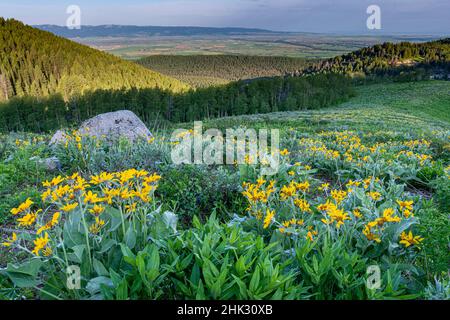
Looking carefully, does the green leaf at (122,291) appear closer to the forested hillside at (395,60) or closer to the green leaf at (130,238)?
the green leaf at (130,238)

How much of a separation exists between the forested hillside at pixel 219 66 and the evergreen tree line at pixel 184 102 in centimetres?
9508

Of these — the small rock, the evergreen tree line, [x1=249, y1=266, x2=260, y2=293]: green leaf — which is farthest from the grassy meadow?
the evergreen tree line

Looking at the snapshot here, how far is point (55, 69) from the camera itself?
10025 cm

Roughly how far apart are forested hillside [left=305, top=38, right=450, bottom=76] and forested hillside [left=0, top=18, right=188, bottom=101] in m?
50.9

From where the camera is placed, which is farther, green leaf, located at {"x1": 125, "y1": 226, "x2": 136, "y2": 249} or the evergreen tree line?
the evergreen tree line

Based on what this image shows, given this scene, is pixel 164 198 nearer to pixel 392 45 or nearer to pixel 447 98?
pixel 447 98

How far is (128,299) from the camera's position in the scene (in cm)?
204

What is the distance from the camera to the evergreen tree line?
197 ft

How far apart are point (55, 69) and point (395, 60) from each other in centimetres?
9694

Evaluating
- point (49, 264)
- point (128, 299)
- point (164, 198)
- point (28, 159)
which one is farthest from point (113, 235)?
point (28, 159)

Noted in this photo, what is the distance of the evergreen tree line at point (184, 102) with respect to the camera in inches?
2370

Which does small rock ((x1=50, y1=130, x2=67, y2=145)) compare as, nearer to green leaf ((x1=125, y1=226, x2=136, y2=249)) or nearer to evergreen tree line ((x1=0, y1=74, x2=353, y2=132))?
green leaf ((x1=125, y1=226, x2=136, y2=249))

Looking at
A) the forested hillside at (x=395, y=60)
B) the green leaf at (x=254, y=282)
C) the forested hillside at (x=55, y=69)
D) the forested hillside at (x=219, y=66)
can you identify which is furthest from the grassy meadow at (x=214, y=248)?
the forested hillside at (x=219, y=66)
